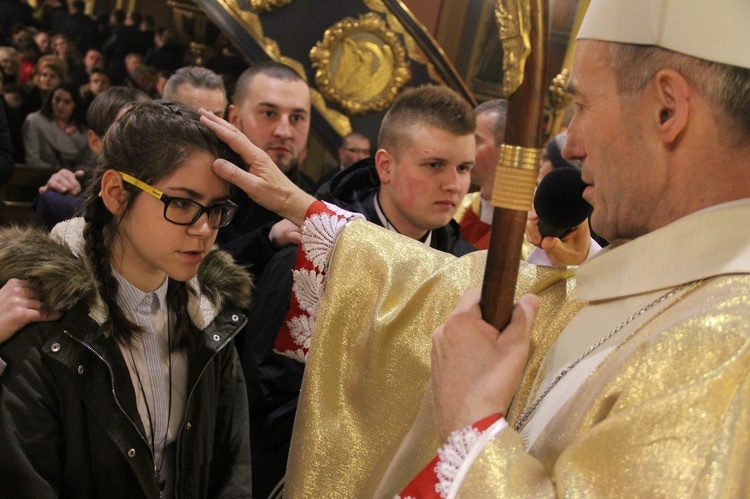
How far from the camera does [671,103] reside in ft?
4.31

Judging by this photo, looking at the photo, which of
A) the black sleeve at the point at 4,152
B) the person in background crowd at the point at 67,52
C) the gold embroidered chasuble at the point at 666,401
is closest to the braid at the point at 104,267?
the gold embroidered chasuble at the point at 666,401

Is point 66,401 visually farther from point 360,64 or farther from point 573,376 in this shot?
point 360,64

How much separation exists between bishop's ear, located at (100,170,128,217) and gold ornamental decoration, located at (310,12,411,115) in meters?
4.62

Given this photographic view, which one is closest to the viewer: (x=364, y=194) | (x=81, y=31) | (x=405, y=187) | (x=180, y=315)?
(x=180, y=315)

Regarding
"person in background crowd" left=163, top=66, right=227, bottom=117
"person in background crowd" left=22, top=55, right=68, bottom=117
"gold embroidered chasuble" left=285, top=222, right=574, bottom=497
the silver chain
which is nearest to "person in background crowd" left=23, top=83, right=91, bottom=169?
"person in background crowd" left=22, top=55, right=68, bottom=117

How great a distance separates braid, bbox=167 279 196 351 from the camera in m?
2.18

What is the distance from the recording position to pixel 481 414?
4.17 feet

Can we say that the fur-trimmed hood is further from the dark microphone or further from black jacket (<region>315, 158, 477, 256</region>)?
black jacket (<region>315, 158, 477, 256</region>)

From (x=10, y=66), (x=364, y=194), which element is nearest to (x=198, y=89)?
(x=364, y=194)

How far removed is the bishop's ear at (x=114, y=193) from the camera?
6.85 feet

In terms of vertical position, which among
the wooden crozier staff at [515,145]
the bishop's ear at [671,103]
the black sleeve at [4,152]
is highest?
the bishop's ear at [671,103]

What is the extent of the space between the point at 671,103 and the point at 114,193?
54.7 inches

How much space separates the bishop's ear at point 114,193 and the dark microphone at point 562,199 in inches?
40.8

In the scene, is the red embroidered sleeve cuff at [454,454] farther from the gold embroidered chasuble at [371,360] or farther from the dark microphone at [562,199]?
the dark microphone at [562,199]
